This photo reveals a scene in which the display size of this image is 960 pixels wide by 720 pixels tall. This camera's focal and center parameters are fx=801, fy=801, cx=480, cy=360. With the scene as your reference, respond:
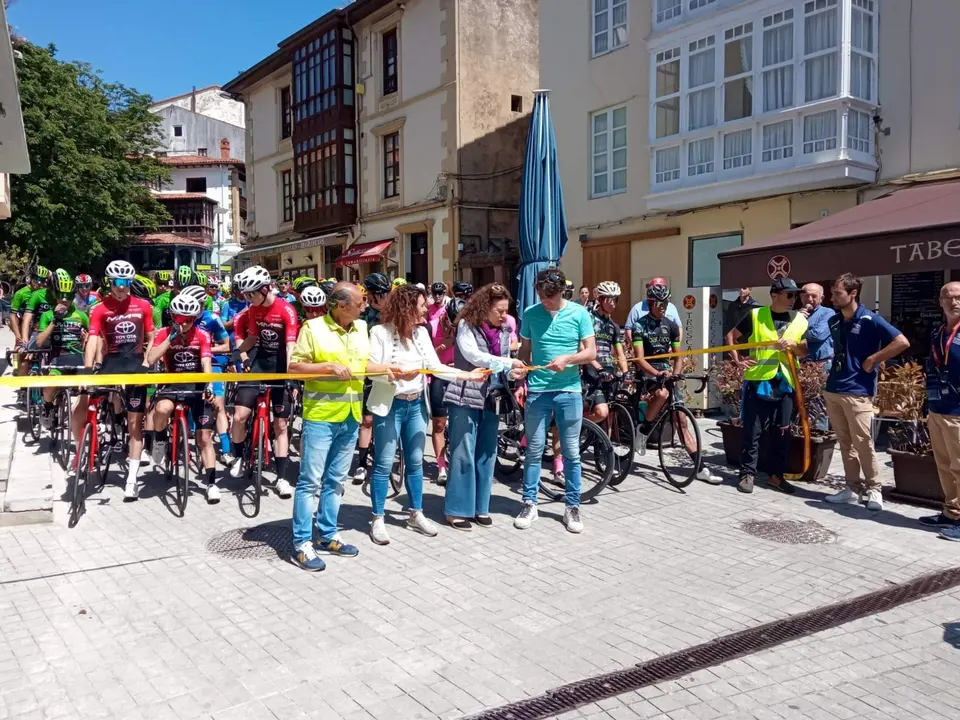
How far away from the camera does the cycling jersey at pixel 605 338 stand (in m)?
8.28

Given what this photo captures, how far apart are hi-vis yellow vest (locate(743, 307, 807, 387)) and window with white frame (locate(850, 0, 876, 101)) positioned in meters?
6.75

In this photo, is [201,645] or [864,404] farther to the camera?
[864,404]

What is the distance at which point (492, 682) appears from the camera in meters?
3.79

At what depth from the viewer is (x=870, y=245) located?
869cm

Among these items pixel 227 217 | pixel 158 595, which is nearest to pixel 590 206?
pixel 158 595

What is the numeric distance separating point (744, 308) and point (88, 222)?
29903 mm

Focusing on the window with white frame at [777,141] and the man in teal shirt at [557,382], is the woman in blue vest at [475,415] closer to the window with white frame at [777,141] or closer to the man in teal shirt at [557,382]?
the man in teal shirt at [557,382]

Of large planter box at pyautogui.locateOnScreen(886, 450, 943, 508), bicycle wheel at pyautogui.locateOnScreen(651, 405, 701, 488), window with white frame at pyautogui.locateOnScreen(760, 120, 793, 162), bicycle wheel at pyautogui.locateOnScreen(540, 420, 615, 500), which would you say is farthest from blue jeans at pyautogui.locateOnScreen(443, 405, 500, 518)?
window with white frame at pyautogui.locateOnScreen(760, 120, 793, 162)

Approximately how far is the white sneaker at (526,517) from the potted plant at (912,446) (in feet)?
10.4

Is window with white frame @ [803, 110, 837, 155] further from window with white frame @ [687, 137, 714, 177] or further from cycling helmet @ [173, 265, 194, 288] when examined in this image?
cycling helmet @ [173, 265, 194, 288]

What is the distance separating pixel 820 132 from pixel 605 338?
6837 millimetres

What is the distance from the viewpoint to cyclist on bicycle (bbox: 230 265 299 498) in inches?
276

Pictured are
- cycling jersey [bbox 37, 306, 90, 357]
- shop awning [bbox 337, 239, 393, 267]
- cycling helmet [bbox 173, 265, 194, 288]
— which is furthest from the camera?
shop awning [bbox 337, 239, 393, 267]

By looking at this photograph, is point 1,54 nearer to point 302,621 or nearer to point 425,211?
point 302,621
